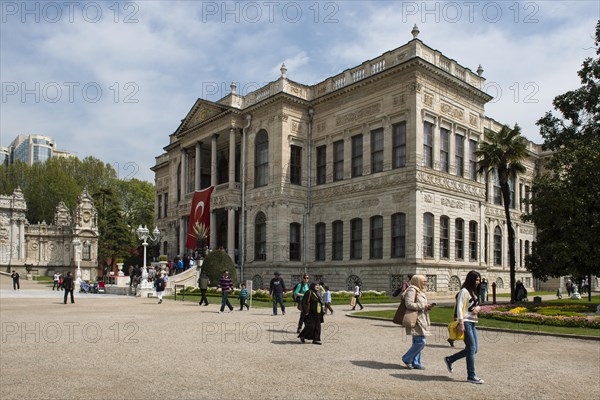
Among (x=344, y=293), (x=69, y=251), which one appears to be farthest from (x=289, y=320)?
(x=69, y=251)

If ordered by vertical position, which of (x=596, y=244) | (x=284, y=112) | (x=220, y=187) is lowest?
(x=596, y=244)

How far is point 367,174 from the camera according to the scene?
3941 cm

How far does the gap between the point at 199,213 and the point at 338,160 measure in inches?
544

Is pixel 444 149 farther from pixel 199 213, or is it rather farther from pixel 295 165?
pixel 199 213

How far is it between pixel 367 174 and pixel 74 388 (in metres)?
31.8

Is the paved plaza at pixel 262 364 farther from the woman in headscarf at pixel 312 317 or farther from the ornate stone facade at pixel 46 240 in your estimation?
the ornate stone facade at pixel 46 240

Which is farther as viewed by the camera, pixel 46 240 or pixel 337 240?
pixel 46 240

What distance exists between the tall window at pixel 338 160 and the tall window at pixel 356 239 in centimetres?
381

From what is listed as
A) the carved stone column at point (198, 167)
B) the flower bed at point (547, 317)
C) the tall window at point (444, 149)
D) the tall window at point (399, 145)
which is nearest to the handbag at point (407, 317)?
the flower bed at point (547, 317)

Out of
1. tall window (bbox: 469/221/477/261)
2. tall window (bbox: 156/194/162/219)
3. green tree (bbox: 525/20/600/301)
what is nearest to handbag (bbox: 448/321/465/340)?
green tree (bbox: 525/20/600/301)

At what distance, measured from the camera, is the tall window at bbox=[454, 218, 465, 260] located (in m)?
38.8

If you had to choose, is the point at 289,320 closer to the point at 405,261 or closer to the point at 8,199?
the point at 405,261

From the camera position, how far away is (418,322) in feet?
36.0

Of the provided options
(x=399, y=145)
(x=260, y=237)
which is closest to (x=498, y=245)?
(x=399, y=145)
